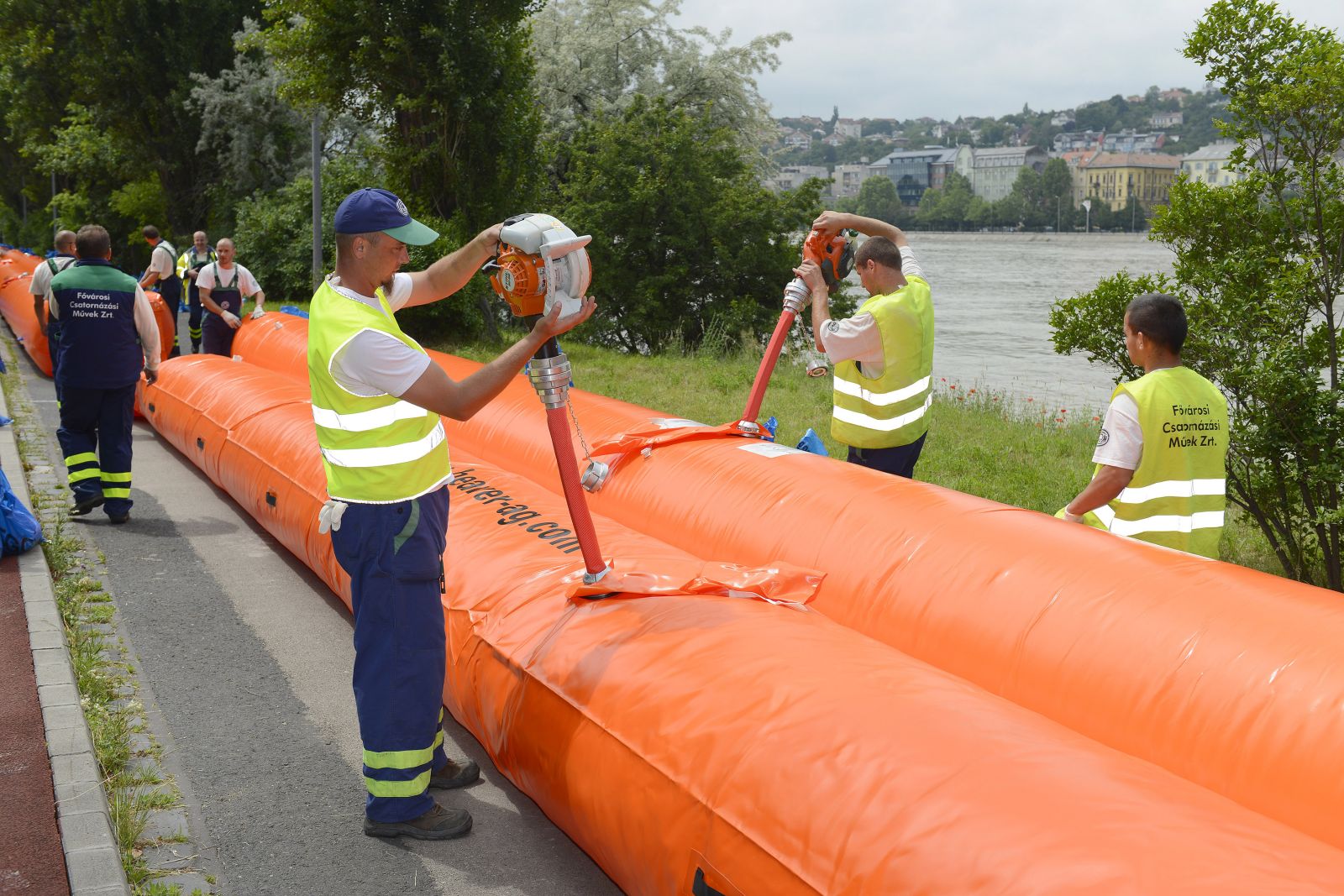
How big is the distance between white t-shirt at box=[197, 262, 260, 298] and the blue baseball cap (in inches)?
366

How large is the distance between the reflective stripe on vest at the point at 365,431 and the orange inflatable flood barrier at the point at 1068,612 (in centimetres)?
177

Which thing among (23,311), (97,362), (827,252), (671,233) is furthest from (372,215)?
(671,233)

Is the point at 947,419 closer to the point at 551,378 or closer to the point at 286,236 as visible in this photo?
the point at 551,378

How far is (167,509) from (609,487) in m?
4.53

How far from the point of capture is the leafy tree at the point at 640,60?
1196 inches

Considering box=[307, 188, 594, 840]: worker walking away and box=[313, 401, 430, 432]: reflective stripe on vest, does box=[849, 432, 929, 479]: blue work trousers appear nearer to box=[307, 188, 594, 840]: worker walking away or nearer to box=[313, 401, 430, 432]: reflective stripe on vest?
box=[307, 188, 594, 840]: worker walking away

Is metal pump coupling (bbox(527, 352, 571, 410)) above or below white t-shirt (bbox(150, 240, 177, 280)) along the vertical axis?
below

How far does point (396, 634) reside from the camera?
155 inches

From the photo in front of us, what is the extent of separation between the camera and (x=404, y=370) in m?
3.65

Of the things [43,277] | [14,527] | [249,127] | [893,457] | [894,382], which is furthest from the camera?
[249,127]

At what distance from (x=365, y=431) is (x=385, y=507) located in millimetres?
265

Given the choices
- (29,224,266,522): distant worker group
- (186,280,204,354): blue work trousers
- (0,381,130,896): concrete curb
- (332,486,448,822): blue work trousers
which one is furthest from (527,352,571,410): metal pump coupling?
(186,280,204,354): blue work trousers

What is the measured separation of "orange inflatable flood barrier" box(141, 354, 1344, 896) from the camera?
2.41m

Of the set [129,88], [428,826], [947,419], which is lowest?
[428,826]
